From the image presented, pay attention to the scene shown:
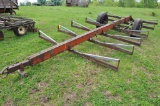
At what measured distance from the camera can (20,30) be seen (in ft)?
17.4

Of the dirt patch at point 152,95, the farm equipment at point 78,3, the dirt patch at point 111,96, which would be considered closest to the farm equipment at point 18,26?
the dirt patch at point 111,96

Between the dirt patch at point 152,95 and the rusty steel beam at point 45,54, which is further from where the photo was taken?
the dirt patch at point 152,95

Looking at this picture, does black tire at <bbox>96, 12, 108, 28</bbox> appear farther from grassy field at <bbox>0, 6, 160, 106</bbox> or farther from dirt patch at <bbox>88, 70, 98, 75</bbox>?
dirt patch at <bbox>88, 70, 98, 75</bbox>

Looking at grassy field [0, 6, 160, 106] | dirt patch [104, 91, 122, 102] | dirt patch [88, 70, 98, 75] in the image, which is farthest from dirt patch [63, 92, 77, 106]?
dirt patch [88, 70, 98, 75]

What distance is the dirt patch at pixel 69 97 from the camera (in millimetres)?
2637

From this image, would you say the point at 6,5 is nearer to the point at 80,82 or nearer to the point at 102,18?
the point at 102,18

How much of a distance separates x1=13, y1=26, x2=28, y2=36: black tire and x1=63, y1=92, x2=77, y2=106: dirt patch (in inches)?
127

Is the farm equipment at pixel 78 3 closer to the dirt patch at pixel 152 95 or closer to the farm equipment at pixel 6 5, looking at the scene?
the farm equipment at pixel 6 5

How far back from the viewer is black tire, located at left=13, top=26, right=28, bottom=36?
516cm

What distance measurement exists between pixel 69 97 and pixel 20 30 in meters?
3.41

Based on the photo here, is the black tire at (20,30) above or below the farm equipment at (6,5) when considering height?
below

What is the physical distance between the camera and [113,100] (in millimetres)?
2695

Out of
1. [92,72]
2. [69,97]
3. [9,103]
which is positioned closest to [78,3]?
[92,72]

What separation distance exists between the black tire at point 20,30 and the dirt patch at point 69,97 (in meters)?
3.23
